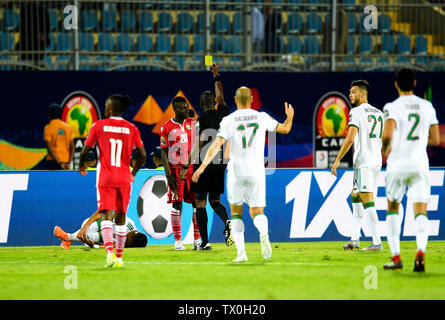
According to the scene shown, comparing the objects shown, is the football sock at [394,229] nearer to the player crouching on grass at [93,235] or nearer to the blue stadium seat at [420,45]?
the player crouching on grass at [93,235]

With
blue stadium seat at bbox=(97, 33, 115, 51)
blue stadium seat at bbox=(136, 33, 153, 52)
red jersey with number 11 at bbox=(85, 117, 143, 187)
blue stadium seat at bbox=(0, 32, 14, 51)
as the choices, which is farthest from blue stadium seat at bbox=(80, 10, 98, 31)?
red jersey with number 11 at bbox=(85, 117, 143, 187)

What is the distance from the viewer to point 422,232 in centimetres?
824

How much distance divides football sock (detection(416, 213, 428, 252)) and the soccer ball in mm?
4821

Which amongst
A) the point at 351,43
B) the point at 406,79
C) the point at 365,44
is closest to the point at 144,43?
the point at 351,43

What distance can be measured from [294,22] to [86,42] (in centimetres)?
498

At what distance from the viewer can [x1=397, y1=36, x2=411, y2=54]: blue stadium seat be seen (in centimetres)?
1847

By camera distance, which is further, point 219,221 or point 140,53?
point 140,53

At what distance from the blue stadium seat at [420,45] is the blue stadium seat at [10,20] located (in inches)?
378

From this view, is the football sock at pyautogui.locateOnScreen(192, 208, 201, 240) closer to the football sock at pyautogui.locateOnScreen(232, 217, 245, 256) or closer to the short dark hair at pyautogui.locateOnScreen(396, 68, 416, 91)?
the football sock at pyautogui.locateOnScreen(232, 217, 245, 256)

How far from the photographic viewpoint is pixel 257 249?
36.8 ft

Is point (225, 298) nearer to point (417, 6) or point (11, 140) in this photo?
point (11, 140)

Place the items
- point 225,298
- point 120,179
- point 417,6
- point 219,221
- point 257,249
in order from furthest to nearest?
point 417,6 → point 219,221 → point 257,249 → point 120,179 → point 225,298

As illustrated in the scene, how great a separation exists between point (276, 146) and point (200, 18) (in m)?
3.47
